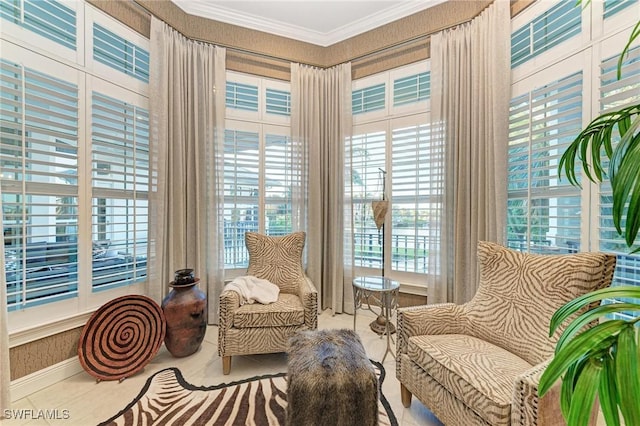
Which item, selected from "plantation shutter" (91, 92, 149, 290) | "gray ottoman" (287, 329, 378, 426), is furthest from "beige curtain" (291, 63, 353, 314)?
"gray ottoman" (287, 329, 378, 426)

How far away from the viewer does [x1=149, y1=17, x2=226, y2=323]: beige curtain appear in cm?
244

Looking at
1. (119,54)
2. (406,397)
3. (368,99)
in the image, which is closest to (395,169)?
(368,99)

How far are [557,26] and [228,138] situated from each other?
2.92 meters

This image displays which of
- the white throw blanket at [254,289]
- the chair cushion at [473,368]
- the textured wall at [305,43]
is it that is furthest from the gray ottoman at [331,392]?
the textured wall at [305,43]

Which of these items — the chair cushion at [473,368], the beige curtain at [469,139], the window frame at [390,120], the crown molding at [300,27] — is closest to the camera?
the chair cushion at [473,368]

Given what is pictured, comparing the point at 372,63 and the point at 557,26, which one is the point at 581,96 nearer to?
the point at 557,26

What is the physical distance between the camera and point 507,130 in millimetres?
2203

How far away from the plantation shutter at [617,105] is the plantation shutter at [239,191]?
2.83 metres

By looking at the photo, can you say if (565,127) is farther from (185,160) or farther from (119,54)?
(119,54)

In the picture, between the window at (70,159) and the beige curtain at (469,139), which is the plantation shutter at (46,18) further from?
the beige curtain at (469,139)

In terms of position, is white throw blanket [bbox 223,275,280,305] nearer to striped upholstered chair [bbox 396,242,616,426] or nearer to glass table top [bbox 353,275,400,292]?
glass table top [bbox 353,275,400,292]

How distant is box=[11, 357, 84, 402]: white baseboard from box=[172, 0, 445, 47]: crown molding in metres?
3.17

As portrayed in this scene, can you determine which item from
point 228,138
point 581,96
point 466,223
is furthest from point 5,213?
point 581,96

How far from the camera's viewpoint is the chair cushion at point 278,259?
2557mm
